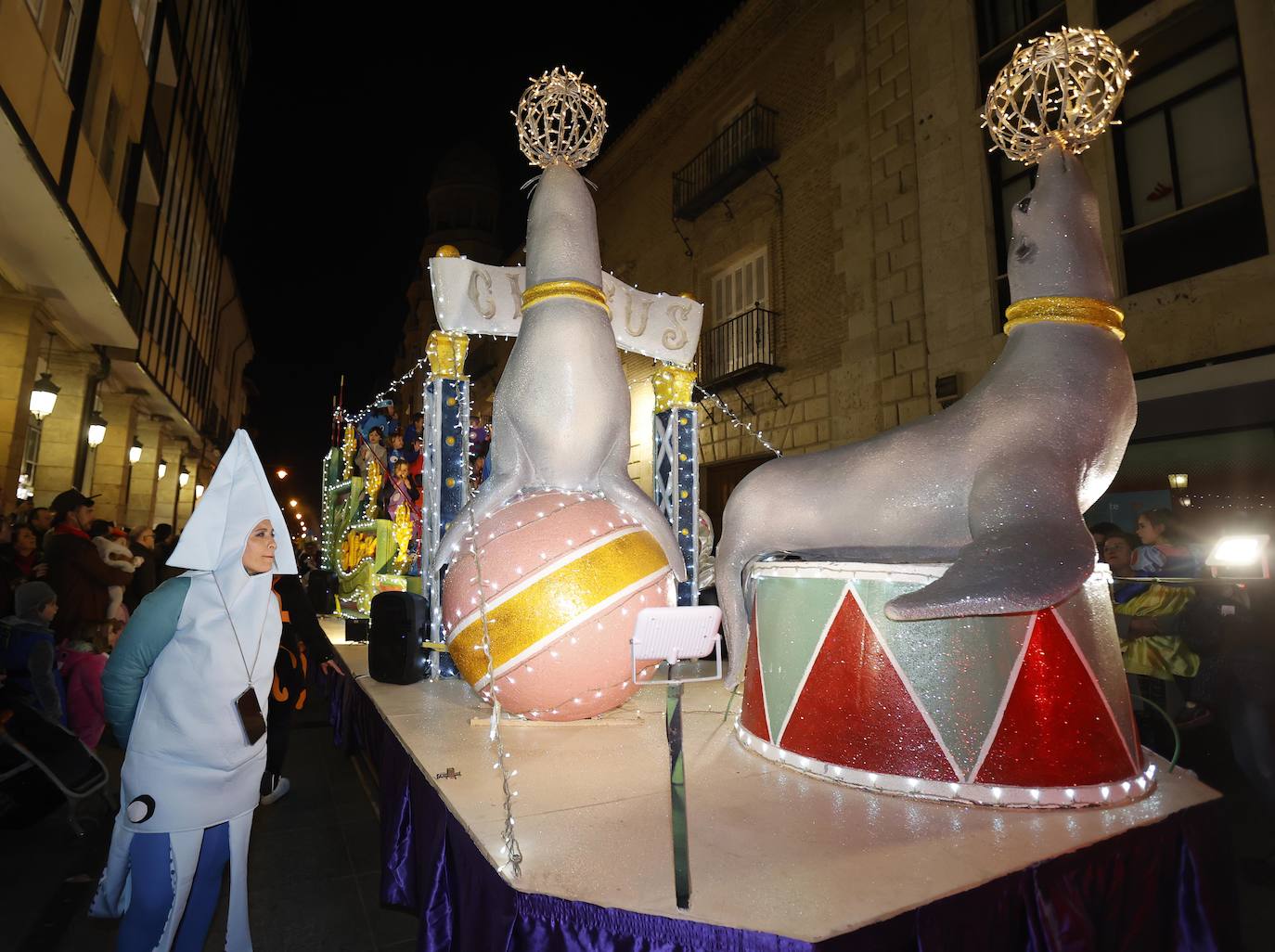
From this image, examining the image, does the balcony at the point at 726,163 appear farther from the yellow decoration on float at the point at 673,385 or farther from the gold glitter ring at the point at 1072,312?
the gold glitter ring at the point at 1072,312

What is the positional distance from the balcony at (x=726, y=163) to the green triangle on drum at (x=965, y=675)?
10771mm

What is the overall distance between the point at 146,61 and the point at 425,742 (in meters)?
13.5

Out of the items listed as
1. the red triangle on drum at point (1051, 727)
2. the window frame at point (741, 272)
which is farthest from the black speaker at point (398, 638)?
the window frame at point (741, 272)

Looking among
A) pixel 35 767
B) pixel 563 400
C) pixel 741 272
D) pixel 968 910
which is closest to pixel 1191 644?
pixel 968 910

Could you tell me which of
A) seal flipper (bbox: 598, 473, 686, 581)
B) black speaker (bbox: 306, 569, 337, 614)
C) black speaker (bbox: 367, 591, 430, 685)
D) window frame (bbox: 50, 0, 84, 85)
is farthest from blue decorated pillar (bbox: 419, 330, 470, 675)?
window frame (bbox: 50, 0, 84, 85)

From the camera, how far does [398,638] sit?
4.63 metres

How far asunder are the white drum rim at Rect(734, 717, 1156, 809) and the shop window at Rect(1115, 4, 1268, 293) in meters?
6.78

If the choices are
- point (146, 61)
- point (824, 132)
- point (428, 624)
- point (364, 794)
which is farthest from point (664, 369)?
point (146, 61)

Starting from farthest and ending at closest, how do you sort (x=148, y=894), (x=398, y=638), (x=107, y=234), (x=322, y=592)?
(x=107, y=234), (x=322, y=592), (x=398, y=638), (x=148, y=894)

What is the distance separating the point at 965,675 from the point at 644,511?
1.63 metres

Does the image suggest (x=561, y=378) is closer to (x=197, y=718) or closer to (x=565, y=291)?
(x=565, y=291)

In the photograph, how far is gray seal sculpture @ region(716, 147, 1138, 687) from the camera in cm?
211

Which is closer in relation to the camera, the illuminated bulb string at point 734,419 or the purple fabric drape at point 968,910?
the purple fabric drape at point 968,910

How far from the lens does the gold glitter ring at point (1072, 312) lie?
2.52 m
